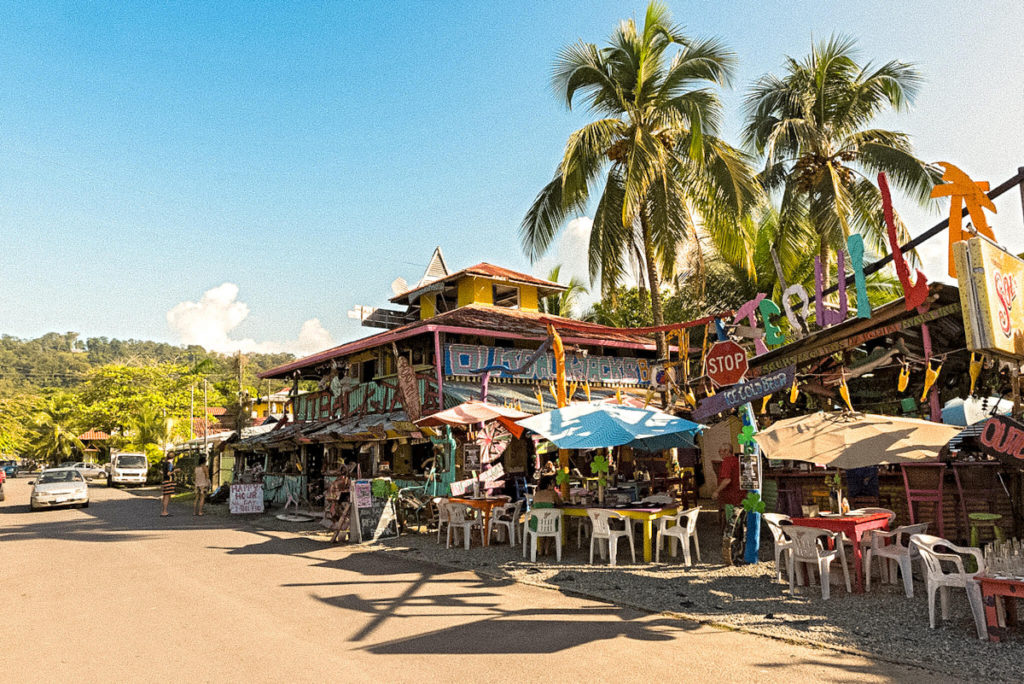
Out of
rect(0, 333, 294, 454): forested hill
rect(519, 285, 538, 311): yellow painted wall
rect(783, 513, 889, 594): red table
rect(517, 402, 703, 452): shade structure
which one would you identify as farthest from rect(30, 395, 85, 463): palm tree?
rect(783, 513, 889, 594): red table

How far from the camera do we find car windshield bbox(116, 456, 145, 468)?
121 feet

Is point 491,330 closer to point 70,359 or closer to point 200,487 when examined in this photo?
point 200,487

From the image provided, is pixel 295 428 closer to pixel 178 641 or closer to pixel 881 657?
pixel 178 641

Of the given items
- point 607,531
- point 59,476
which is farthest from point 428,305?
point 607,531

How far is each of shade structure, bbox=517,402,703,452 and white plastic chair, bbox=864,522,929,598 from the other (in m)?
3.00

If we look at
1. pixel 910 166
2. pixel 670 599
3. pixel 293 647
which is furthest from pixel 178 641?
pixel 910 166

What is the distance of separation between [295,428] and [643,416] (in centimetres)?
1606

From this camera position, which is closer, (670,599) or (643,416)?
(670,599)

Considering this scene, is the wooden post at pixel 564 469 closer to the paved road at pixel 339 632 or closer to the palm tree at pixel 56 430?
the paved road at pixel 339 632

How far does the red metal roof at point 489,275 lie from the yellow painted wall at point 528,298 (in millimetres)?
309

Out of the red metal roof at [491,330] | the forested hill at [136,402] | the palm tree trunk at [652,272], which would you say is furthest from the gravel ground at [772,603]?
the forested hill at [136,402]

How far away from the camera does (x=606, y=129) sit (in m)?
16.9

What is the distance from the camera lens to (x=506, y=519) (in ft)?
43.4

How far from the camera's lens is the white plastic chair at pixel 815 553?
25.4 ft
